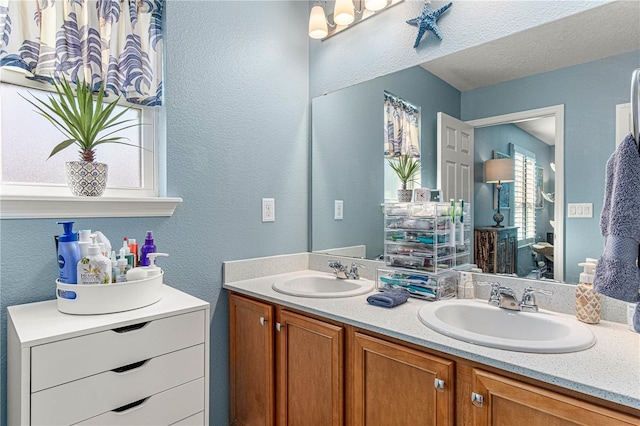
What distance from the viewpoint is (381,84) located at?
1.80 m

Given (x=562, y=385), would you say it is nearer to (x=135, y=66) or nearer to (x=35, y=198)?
(x=35, y=198)

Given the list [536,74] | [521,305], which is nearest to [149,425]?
Answer: [521,305]

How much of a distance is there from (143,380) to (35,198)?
0.71 m

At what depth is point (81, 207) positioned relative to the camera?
4.25ft

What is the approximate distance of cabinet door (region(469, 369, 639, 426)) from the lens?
761mm

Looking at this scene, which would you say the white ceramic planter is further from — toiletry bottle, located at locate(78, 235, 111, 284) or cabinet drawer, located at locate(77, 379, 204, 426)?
cabinet drawer, located at locate(77, 379, 204, 426)

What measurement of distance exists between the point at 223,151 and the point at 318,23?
880mm

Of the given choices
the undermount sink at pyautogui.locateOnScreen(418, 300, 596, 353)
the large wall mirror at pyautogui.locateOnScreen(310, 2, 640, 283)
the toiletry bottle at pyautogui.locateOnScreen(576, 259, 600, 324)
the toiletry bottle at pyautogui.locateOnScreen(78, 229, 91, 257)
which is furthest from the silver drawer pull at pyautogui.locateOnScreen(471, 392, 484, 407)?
the toiletry bottle at pyautogui.locateOnScreen(78, 229, 91, 257)

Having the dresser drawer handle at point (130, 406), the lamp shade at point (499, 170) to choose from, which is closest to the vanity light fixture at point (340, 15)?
the lamp shade at point (499, 170)

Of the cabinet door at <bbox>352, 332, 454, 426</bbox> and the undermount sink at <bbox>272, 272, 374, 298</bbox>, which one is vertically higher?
the undermount sink at <bbox>272, 272, 374, 298</bbox>

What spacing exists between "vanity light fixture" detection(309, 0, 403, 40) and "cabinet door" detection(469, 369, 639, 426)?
1.64 metres

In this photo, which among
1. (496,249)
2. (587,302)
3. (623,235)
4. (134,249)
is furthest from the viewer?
(496,249)

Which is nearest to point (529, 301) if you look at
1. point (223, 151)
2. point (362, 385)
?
point (362, 385)

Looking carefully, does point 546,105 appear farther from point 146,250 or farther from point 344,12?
point 146,250
